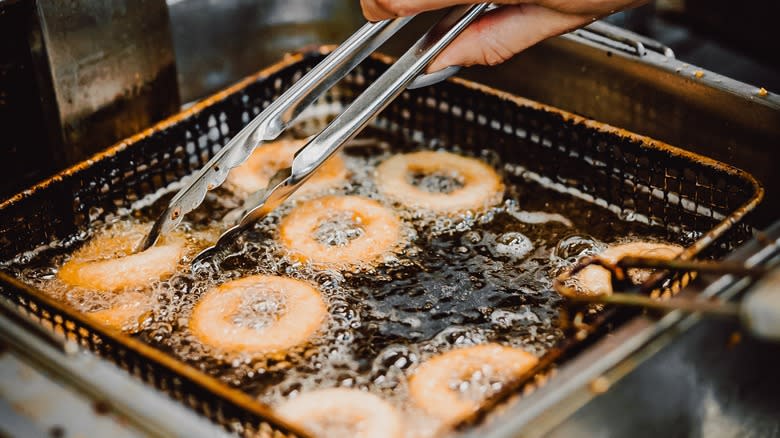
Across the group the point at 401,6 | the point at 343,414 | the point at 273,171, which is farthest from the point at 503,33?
the point at 343,414

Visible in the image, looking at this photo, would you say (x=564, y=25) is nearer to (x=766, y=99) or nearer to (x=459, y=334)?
(x=766, y=99)

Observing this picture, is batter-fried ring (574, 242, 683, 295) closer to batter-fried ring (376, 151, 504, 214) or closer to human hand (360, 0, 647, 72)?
batter-fried ring (376, 151, 504, 214)

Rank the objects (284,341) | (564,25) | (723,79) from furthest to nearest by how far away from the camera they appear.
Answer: (723,79) < (564,25) < (284,341)

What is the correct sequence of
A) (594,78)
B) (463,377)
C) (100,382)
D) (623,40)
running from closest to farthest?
(100,382) < (463,377) < (623,40) < (594,78)

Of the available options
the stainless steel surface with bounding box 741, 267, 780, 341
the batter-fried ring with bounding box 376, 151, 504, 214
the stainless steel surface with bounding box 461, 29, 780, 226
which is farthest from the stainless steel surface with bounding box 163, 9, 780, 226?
the stainless steel surface with bounding box 741, 267, 780, 341

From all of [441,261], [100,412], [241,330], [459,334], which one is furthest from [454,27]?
[100,412]

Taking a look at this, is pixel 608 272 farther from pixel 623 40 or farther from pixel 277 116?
pixel 277 116
